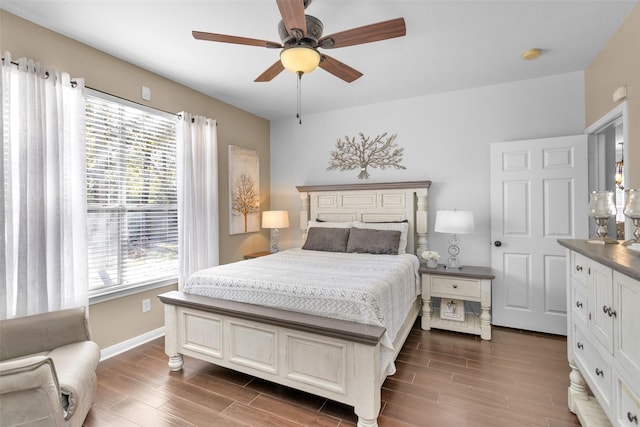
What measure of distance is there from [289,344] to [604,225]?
2.11 m

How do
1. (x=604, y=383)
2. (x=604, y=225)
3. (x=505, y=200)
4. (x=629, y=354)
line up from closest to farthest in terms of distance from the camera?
(x=629, y=354) → (x=604, y=383) → (x=604, y=225) → (x=505, y=200)

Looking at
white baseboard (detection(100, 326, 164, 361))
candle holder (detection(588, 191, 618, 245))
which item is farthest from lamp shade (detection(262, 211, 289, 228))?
candle holder (detection(588, 191, 618, 245))

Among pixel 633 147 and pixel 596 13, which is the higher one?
pixel 596 13

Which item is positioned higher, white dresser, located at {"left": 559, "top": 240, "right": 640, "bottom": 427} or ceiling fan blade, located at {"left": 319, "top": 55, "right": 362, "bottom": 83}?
ceiling fan blade, located at {"left": 319, "top": 55, "right": 362, "bottom": 83}

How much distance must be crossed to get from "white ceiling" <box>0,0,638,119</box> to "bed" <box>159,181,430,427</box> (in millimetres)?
1992

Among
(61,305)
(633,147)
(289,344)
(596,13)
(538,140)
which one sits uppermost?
(596,13)

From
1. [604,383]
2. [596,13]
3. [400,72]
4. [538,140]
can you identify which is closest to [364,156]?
[400,72]

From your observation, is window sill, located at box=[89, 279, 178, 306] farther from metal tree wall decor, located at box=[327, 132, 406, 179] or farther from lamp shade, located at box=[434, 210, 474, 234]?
lamp shade, located at box=[434, 210, 474, 234]

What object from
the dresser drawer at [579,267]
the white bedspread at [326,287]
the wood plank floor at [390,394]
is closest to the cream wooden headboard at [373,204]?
the white bedspread at [326,287]

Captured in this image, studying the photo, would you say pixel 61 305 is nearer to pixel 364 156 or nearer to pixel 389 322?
pixel 389 322

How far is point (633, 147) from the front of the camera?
2.29 m

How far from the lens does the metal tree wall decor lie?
4.12 meters

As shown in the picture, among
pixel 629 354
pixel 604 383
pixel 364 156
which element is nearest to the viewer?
pixel 629 354

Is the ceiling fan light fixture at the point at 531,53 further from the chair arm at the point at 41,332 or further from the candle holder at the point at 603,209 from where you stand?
the chair arm at the point at 41,332
